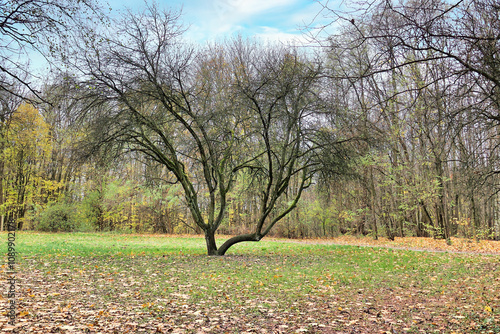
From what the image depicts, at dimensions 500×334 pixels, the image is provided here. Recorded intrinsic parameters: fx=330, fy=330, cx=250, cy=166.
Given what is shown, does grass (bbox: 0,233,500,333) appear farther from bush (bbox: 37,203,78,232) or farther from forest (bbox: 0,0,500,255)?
bush (bbox: 37,203,78,232)

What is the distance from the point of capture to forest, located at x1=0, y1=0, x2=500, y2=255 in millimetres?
4383

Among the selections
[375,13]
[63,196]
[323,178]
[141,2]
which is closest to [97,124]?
[141,2]

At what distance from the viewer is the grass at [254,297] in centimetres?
453

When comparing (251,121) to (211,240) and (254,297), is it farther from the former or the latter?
(254,297)

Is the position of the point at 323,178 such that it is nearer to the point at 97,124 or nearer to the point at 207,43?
the point at 97,124

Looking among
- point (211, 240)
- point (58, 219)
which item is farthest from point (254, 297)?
point (58, 219)

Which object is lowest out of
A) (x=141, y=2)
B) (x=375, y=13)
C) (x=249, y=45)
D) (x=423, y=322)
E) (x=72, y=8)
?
(x=423, y=322)

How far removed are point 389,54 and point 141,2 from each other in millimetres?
9896

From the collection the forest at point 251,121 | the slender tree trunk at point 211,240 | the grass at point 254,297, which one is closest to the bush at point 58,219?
the forest at point 251,121

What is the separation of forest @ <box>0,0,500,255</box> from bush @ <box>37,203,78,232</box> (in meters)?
0.09

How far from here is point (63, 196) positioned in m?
26.2

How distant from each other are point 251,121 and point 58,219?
20284 millimetres

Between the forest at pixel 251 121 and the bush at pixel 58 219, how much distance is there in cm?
9

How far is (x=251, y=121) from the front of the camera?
12.8 metres
